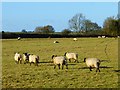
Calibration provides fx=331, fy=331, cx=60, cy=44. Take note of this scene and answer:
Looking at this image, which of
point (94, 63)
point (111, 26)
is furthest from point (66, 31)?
point (94, 63)

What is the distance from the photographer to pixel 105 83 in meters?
18.3

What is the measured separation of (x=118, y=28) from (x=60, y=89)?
10578 cm

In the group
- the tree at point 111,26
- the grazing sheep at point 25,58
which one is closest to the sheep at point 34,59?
the grazing sheep at point 25,58

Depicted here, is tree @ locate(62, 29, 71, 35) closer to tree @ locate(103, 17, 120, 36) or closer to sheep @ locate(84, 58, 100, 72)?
tree @ locate(103, 17, 120, 36)

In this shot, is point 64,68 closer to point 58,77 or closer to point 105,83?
point 58,77

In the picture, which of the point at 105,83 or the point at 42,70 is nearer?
the point at 105,83

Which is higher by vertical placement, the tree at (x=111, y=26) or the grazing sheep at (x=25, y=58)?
the tree at (x=111, y=26)

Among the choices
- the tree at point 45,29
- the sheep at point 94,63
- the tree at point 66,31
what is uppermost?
the tree at point 45,29

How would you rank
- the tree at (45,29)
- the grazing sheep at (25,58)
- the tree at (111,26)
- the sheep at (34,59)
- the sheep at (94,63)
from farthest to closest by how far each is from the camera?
the tree at (45,29), the tree at (111,26), the grazing sheep at (25,58), the sheep at (34,59), the sheep at (94,63)

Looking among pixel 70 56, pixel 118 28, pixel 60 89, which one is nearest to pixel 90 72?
pixel 60 89

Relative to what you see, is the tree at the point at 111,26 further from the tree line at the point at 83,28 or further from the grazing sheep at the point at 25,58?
the grazing sheep at the point at 25,58

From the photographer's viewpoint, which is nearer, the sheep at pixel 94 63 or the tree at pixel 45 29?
the sheep at pixel 94 63

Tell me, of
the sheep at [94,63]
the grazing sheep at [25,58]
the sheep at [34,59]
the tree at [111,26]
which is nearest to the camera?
the sheep at [94,63]

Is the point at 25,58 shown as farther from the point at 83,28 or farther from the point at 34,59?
the point at 83,28
